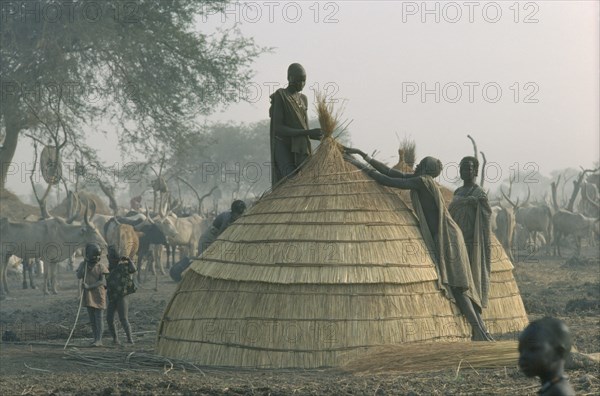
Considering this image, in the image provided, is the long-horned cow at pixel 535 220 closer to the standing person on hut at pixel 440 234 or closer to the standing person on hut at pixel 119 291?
the standing person on hut at pixel 119 291

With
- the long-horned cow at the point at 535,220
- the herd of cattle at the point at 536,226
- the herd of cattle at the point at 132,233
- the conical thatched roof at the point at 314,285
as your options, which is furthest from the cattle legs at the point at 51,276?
the long-horned cow at the point at 535,220

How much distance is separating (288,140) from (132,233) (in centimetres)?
1189

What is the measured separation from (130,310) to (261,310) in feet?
24.5

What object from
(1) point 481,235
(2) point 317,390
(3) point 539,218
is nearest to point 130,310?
(1) point 481,235

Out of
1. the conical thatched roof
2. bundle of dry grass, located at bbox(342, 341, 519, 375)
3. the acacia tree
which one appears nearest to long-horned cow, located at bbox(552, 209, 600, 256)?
the acacia tree

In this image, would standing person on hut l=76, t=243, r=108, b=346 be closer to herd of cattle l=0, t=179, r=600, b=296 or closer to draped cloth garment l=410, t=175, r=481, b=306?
draped cloth garment l=410, t=175, r=481, b=306

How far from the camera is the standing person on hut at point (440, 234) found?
9.17 meters

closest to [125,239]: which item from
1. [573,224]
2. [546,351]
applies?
[573,224]

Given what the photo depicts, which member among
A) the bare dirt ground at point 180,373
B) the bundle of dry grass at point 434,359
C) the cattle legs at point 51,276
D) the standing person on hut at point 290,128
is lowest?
the bare dirt ground at point 180,373

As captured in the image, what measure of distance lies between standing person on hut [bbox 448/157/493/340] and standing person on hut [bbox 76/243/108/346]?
4.44 m

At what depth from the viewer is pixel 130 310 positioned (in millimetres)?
15758

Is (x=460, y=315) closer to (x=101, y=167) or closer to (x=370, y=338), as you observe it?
(x=370, y=338)

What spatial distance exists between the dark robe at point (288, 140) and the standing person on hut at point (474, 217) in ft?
5.58

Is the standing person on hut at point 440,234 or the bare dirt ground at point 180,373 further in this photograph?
the standing person on hut at point 440,234
